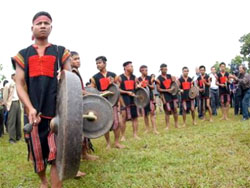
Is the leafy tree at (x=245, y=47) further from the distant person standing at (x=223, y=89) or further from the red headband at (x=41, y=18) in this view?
the red headband at (x=41, y=18)

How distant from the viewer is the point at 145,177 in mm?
4621

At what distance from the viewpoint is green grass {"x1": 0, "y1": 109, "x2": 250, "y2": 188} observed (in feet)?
14.3

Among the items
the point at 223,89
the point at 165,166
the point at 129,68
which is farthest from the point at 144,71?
the point at 165,166

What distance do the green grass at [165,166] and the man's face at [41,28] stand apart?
2201mm

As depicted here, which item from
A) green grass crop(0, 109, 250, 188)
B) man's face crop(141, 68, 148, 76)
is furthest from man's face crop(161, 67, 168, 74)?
green grass crop(0, 109, 250, 188)

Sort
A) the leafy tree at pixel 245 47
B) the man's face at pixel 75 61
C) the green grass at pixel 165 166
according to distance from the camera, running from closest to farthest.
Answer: the green grass at pixel 165 166 < the man's face at pixel 75 61 < the leafy tree at pixel 245 47

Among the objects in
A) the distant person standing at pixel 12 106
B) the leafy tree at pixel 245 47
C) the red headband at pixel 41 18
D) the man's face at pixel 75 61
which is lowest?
the distant person standing at pixel 12 106

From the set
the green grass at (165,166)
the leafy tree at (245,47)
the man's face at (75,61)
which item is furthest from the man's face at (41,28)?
the leafy tree at (245,47)

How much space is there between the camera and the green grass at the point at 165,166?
4.35 metres

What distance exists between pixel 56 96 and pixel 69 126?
0.94 meters

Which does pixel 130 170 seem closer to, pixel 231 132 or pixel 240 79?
pixel 231 132

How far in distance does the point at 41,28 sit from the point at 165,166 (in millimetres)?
2919

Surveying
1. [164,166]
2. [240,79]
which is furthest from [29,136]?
[240,79]

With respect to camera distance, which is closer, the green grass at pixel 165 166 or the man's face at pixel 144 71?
the green grass at pixel 165 166
